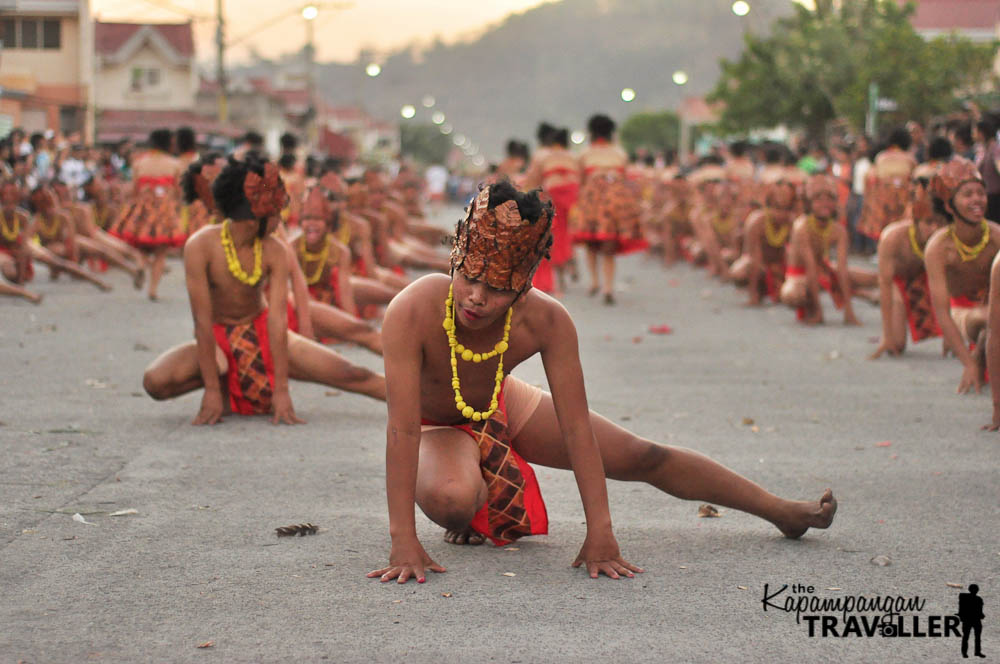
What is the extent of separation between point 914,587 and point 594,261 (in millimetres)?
13719

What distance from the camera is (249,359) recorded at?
8445 millimetres

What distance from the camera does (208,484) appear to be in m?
6.62

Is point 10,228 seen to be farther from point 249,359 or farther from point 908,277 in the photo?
point 908,277

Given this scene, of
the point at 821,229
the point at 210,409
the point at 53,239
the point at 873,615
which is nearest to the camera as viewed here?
the point at 873,615

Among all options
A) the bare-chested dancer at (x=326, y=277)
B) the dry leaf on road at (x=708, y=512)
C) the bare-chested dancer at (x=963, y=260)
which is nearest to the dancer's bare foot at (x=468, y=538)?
the dry leaf on road at (x=708, y=512)

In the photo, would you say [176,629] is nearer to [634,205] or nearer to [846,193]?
[634,205]

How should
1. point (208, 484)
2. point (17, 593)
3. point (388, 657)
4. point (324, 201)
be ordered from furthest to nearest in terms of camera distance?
1. point (324, 201)
2. point (208, 484)
3. point (17, 593)
4. point (388, 657)

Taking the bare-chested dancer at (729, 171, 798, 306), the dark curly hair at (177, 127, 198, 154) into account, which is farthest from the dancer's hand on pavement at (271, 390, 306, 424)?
the dark curly hair at (177, 127, 198, 154)

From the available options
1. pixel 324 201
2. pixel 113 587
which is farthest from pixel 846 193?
pixel 113 587

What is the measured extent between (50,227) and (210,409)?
37.9 ft

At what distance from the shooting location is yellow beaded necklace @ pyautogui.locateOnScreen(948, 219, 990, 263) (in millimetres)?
9477

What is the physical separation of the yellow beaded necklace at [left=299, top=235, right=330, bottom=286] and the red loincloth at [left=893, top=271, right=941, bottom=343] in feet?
15.0

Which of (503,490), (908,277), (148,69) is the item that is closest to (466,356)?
(503,490)

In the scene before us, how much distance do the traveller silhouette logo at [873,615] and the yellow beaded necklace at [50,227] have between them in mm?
15660
